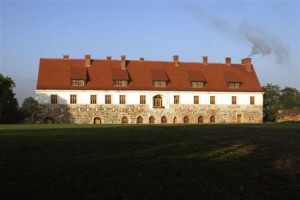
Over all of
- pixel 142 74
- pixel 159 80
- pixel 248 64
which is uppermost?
pixel 248 64

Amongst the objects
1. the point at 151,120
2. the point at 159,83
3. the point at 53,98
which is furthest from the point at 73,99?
the point at 159,83

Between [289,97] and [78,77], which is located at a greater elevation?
[78,77]

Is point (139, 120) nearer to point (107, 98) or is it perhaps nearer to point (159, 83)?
point (107, 98)

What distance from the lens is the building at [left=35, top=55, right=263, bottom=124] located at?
46688mm

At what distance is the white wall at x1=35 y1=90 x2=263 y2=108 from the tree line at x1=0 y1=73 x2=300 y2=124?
2.93 meters

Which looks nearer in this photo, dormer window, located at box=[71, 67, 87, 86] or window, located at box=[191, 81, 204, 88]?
dormer window, located at box=[71, 67, 87, 86]

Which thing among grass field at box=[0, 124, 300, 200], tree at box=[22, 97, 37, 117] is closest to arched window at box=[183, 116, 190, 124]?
tree at box=[22, 97, 37, 117]

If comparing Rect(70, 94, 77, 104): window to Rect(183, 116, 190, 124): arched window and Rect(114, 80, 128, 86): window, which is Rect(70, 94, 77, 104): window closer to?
Rect(114, 80, 128, 86): window

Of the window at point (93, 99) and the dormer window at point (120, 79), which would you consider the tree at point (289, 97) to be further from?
the window at point (93, 99)

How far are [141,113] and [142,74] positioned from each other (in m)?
5.16

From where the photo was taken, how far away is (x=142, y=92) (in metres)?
48.8

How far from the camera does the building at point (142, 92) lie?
153ft

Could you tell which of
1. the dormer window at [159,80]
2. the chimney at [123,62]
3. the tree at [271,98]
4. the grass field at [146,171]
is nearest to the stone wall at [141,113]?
the dormer window at [159,80]

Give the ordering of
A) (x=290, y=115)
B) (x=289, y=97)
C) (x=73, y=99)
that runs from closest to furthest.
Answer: (x=290, y=115)
(x=73, y=99)
(x=289, y=97)
